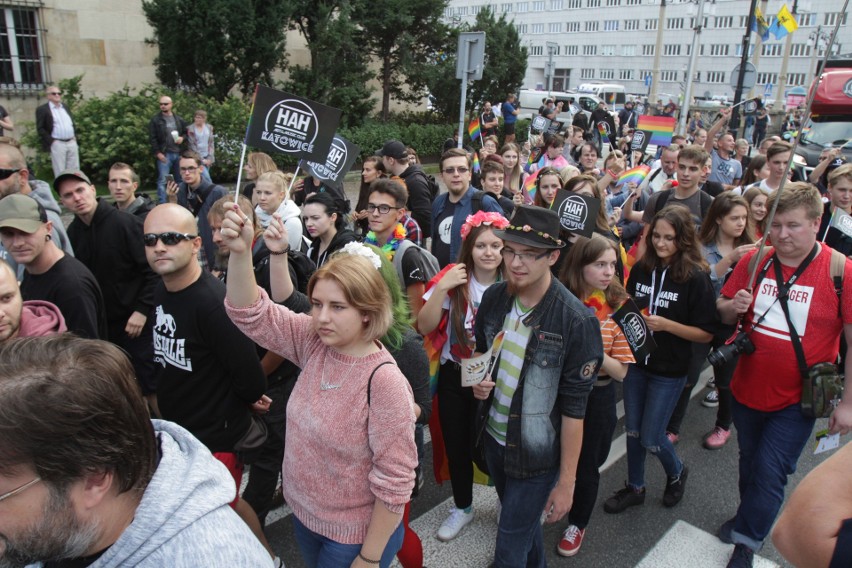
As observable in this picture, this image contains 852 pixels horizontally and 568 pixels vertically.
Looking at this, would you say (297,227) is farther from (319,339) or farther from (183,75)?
(183,75)

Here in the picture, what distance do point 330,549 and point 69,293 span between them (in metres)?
2.10

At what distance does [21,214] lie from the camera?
131 inches

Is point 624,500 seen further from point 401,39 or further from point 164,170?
point 401,39

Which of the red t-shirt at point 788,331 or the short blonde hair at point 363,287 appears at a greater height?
the short blonde hair at point 363,287

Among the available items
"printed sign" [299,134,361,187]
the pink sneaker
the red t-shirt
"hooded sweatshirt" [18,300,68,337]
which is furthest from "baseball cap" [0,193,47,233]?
the pink sneaker

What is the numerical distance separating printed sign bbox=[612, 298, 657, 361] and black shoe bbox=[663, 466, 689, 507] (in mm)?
1231

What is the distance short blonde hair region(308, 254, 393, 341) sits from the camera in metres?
2.23

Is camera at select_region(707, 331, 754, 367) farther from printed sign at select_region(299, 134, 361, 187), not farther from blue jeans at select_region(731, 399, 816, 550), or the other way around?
printed sign at select_region(299, 134, 361, 187)

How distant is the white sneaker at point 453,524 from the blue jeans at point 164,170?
10.1 metres

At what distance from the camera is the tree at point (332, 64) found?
16.6 metres

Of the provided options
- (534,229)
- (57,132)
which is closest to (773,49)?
(57,132)

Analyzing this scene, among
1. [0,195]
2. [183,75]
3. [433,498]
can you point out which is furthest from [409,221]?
[183,75]

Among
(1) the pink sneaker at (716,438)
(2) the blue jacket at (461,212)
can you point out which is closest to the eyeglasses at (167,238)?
(2) the blue jacket at (461,212)

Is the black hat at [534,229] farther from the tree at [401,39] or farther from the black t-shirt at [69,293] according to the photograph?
the tree at [401,39]
